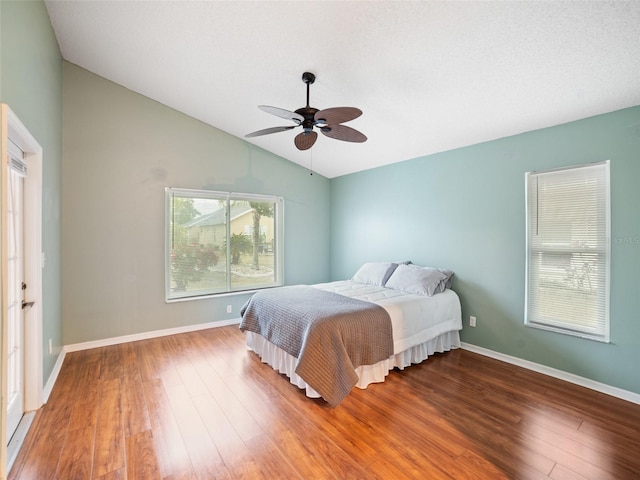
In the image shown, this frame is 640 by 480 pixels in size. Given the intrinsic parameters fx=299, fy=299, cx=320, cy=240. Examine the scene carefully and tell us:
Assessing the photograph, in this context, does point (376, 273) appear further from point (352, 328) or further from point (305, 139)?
point (305, 139)

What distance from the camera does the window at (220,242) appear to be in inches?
162

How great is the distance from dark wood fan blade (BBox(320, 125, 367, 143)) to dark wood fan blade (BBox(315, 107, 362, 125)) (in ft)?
0.49

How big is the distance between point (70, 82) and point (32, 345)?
291 cm

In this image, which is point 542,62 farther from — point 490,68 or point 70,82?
point 70,82

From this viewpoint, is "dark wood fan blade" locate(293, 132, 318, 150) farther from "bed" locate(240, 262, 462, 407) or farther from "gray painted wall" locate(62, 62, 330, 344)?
"gray painted wall" locate(62, 62, 330, 344)

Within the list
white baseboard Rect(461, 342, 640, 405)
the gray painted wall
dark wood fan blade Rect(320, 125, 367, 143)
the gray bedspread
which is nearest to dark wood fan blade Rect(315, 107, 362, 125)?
dark wood fan blade Rect(320, 125, 367, 143)

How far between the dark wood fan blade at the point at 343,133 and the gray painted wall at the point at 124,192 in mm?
2333

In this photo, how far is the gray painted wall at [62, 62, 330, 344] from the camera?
3.45 m

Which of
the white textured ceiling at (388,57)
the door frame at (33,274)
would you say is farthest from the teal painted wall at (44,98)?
the white textured ceiling at (388,57)

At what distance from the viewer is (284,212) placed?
5.09 meters

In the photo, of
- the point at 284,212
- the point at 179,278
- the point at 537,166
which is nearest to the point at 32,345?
the point at 179,278

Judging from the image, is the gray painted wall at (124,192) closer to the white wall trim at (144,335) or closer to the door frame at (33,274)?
the white wall trim at (144,335)

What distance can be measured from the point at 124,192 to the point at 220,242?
136 centimetres

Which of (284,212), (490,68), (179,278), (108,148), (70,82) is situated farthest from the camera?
(284,212)
